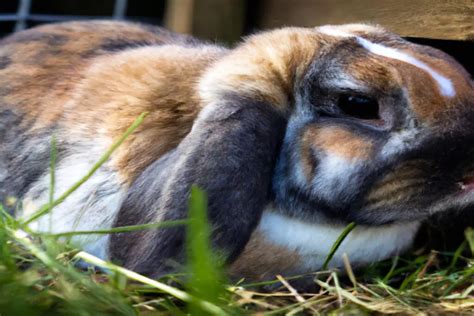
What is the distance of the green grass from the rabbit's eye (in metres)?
0.25

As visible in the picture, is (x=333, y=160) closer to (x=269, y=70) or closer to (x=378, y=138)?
(x=378, y=138)

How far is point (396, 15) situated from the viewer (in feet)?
8.43

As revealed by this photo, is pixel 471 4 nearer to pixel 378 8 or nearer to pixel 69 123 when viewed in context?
pixel 378 8

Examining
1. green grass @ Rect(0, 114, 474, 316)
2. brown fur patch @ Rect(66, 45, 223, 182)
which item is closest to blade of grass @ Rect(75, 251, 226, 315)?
green grass @ Rect(0, 114, 474, 316)

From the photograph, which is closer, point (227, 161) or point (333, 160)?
point (227, 161)

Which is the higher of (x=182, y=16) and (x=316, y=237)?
(x=182, y=16)

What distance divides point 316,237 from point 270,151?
0.89ft

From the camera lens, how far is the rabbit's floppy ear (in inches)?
62.9

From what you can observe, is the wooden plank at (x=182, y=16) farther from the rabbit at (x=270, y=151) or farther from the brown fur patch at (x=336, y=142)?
the brown fur patch at (x=336, y=142)

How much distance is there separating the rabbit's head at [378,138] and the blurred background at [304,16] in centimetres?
59

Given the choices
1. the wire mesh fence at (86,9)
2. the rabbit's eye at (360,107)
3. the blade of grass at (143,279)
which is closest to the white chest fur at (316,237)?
the rabbit's eye at (360,107)

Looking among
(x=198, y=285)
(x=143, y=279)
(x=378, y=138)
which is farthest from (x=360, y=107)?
(x=198, y=285)

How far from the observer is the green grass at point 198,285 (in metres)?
1.16

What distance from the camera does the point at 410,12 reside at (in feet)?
8.30
